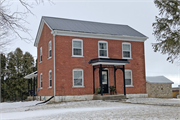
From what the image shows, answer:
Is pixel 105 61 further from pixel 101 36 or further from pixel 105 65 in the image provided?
pixel 101 36

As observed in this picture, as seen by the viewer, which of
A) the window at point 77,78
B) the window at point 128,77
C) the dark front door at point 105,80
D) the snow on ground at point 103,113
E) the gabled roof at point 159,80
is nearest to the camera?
the snow on ground at point 103,113

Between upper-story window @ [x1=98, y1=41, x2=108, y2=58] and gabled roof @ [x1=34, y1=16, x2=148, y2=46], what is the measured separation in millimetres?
631

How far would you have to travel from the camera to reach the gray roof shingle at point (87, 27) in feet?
77.0

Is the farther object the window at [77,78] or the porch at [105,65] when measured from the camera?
the window at [77,78]

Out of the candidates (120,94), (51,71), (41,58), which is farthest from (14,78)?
(120,94)

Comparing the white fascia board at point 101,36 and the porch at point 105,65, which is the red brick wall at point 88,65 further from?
the porch at point 105,65

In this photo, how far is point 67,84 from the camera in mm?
22156

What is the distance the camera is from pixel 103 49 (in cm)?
2427

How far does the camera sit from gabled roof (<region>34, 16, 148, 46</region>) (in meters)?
23.2

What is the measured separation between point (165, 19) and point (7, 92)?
3016 cm

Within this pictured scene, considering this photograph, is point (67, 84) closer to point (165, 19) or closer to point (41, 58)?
point (41, 58)

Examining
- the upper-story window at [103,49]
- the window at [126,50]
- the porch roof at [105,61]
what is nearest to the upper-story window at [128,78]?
the window at [126,50]

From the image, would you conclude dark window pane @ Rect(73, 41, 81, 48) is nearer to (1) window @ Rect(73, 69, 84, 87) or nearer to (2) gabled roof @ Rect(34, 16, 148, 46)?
(2) gabled roof @ Rect(34, 16, 148, 46)

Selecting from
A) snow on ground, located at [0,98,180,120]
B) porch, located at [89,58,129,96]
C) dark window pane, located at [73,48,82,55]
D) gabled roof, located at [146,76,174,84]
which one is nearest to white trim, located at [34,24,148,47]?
dark window pane, located at [73,48,82,55]
